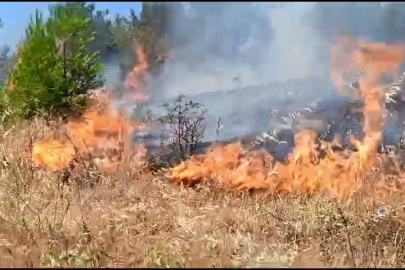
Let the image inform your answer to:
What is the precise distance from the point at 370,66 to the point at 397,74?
32 cm

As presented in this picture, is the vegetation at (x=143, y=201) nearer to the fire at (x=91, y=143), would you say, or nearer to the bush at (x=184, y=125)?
the bush at (x=184, y=125)

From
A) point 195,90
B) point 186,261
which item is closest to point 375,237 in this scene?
point 186,261

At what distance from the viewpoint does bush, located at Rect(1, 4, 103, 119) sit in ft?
26.3

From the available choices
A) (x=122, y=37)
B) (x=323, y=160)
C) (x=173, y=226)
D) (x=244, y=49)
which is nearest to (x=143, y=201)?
(x=173, y=226)

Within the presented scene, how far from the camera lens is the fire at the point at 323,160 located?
→ 5598mm

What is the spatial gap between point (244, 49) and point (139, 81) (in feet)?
5.59

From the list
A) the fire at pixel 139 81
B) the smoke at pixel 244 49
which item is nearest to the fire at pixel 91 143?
the fire at pixel 139 81

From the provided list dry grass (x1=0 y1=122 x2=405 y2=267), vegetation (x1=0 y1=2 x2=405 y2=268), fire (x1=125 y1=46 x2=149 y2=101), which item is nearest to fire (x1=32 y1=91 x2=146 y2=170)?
vegetation (x1=0 y1=2 x2=405 y2=268)

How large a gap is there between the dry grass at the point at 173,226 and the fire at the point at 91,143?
1.15 ft

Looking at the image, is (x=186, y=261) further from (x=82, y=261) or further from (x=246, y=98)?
(x=246, y=98)

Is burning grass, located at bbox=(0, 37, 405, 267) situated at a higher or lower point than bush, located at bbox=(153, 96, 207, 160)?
lower

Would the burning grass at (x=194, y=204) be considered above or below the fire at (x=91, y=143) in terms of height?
below

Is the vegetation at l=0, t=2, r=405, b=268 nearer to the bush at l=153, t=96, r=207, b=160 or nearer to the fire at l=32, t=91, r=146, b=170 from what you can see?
the bush at l=153, t=96, r=207, b=160

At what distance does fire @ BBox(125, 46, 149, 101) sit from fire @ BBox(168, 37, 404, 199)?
1.55 meters
